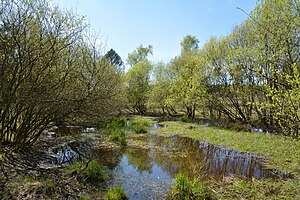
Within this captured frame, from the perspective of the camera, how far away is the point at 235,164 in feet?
35.2

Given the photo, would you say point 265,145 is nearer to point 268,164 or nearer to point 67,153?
point 268,164

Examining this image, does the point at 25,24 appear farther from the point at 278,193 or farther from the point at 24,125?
the point at 278,193

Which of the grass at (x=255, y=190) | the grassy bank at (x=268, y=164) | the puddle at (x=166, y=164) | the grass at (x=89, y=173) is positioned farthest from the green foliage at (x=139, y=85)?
the grass at (x=255, y=190)

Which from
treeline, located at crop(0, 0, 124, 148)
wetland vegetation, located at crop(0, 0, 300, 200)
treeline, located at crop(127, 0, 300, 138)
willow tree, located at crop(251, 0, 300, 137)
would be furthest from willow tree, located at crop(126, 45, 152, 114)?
treeline, located at crop(0, 0, 124, 148)

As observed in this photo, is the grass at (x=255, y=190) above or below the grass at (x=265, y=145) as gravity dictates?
below

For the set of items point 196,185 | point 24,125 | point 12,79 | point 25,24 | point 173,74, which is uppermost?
point 173,74

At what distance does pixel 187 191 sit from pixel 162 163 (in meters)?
4.24

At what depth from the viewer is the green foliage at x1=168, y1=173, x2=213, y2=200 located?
6.21m

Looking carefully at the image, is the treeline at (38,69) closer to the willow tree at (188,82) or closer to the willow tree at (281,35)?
the willow tree at (281,35)

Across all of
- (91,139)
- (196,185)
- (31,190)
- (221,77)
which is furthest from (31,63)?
(221,77)

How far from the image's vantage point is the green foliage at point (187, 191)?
621 centimetres

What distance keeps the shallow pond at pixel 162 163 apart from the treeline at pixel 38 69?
8.54ft

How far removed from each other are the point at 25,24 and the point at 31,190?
15.8 ft

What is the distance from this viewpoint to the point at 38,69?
7789 mm
